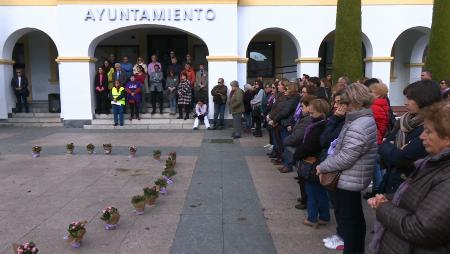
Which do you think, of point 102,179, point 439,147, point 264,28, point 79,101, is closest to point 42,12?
point 79,101

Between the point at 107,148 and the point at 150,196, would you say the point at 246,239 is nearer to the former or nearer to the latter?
the point at 150,196

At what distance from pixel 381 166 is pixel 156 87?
1121 centimetres

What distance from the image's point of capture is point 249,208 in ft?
18.6

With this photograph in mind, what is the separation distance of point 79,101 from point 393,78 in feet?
40.6

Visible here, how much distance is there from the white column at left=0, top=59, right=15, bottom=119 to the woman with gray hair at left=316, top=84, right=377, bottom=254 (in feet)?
44.7

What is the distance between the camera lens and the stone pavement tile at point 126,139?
11.0m

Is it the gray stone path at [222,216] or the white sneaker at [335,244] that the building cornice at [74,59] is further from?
the white sneaker at [335,244]

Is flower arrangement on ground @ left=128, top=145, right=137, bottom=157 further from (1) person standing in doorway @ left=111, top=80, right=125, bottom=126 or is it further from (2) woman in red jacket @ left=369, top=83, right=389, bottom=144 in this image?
(2) woman in red jacket @ left=369, top=83, right=389, bottom=144

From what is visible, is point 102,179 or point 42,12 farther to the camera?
point 42,12

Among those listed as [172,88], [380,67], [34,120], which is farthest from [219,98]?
[34,120]

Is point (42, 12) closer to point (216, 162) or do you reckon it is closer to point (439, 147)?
point (216, 162)

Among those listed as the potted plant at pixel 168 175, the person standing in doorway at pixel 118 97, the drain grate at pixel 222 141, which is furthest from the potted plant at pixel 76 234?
the person standing in doorway at pixel 118 97

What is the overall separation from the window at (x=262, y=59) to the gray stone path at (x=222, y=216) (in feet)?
31.5

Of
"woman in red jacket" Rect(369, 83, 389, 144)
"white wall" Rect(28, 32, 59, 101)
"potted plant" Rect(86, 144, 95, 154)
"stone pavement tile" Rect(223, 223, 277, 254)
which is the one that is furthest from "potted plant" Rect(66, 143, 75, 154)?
"white wall" Rect(28, 32, 59, 101)
